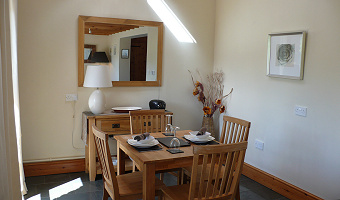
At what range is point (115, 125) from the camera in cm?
411

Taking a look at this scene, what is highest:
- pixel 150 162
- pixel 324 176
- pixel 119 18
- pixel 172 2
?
pixel 172 2

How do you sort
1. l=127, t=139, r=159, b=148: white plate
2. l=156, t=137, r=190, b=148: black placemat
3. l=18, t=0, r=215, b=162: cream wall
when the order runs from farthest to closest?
l=18, t=0, r=215, b=162: cream wall
l=156, t=137, r=190, b=148: black placemat
l=127, t=139, r=159, b=148: white plate

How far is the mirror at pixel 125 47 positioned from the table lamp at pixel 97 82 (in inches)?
10.1

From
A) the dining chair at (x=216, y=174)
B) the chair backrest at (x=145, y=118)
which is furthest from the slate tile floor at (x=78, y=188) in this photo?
the dining chair at (x=216, y=174)

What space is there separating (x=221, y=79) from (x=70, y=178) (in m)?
2.50

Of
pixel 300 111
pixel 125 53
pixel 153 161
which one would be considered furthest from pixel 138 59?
pixel 153 161

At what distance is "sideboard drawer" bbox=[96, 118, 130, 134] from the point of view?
404 cm

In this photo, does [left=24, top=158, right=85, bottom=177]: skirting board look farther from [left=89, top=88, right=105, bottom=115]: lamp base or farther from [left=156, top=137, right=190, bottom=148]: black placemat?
[left=156, top=137, right=190, bottom=148]: black placemat

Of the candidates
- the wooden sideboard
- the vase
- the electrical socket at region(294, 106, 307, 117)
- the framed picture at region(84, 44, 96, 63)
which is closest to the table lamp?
the wooden sideboard

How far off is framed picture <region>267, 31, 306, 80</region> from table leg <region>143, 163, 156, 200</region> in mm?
1942

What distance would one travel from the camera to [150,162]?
2.47m

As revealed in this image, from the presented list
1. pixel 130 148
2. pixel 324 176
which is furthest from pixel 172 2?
pixel 324 176

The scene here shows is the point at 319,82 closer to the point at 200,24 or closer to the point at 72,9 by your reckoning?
the point at 200,24

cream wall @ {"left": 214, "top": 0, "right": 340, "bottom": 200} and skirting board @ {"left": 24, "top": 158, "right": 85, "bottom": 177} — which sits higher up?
cream wall @ {"left": 214, "top": 0, "right": 340, "bottom": 200}
